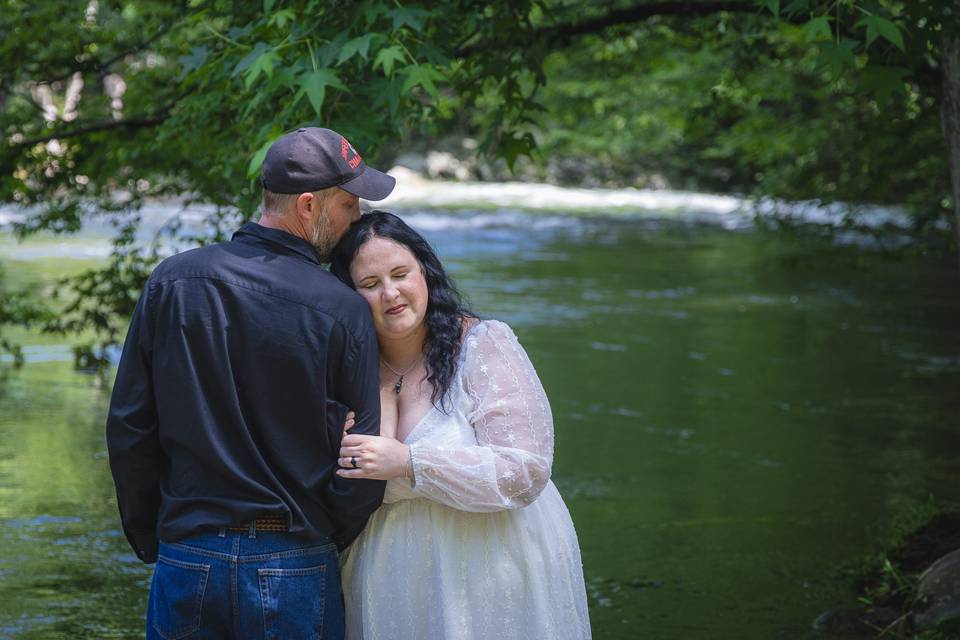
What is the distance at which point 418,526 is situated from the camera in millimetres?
2873

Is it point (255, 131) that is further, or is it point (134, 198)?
point (134, 198)

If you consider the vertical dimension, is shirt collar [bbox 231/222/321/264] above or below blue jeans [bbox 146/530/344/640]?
above

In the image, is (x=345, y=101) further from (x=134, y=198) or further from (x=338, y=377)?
(x=134, y=198)

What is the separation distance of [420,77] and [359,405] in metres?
1.59

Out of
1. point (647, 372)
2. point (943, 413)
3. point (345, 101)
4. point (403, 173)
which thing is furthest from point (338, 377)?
point (403, 173)

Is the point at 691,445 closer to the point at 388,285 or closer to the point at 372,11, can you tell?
the point at 372,11

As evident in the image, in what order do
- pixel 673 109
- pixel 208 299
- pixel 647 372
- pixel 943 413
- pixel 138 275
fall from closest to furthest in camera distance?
pixel 208 299, pixel 138 275, pixel 943 413, pixel 647 372, pixel 673 109

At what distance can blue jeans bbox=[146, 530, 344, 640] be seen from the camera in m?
2.68

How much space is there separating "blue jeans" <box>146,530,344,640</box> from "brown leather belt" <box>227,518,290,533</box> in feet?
0.03

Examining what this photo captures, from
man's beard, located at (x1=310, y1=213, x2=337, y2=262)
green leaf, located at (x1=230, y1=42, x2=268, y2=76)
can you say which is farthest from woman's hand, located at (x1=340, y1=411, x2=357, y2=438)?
green leaf, located at (x1=230, y1=42, x2=268, y2=76)

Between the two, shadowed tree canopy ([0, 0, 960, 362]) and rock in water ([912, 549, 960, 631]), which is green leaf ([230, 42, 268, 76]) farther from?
rock in water ([912, 549, 960, 631])

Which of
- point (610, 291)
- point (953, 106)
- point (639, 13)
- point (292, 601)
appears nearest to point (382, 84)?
point (292, 601)

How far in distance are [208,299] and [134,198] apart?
6197 millimetres

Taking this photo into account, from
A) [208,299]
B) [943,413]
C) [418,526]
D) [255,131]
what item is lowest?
[943,413]
